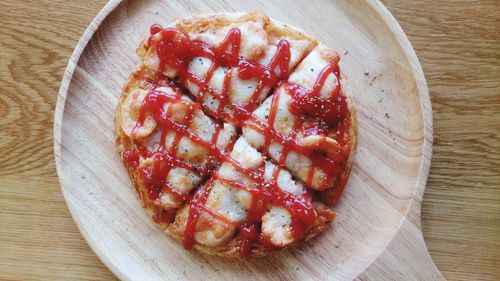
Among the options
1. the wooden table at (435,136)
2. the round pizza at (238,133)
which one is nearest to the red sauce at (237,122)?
the round pizza at (238,133)

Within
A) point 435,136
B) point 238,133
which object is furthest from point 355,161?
point 238,133

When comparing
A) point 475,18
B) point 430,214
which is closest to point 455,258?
point 430,214

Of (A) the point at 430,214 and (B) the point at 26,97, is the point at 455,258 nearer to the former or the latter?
(A) the point at 430,214

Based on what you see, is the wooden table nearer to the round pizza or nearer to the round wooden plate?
the round wooden plate

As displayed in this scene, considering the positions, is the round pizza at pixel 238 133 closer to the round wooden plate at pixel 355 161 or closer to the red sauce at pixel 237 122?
the red sauce at pixel 237 122

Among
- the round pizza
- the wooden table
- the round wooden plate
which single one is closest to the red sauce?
the round pizza
